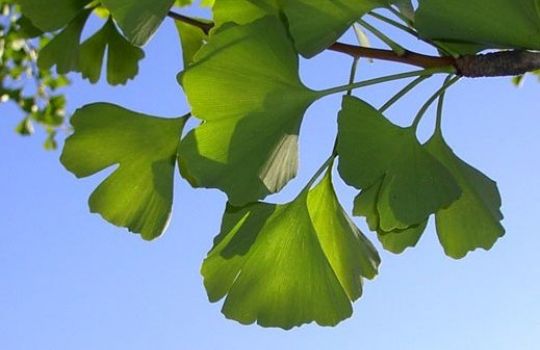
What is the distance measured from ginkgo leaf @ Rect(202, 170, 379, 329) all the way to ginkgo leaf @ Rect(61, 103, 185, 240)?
83mm

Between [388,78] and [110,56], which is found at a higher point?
[388,78]

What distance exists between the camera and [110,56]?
1096 millimetres

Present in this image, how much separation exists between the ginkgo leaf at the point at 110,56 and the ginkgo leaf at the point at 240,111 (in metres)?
0.44

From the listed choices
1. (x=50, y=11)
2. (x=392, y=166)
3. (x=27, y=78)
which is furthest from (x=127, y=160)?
(x=27, y=78)

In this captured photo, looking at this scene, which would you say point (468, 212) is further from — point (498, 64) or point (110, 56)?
point (110, 56)

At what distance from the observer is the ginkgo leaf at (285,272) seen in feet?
2.44

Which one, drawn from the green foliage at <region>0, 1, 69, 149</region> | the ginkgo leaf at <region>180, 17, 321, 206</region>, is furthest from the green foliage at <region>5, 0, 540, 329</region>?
the green foliage at <region>0, 1, 69, 149</region>

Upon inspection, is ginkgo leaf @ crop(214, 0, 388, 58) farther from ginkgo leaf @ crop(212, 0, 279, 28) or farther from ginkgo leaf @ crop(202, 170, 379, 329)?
ginkgo leaf @ crop(202, 170, 379, 329)

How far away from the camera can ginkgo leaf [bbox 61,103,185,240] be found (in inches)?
31.7

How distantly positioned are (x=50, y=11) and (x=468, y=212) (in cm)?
43

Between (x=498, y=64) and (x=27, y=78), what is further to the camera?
(x=27, y=78)

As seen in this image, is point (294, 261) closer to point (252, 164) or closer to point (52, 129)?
point (252, 164)

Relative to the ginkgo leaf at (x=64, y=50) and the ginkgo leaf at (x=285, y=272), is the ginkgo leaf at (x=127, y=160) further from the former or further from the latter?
the ginkgo leaf at (x=64, y=50)

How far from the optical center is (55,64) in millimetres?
996
